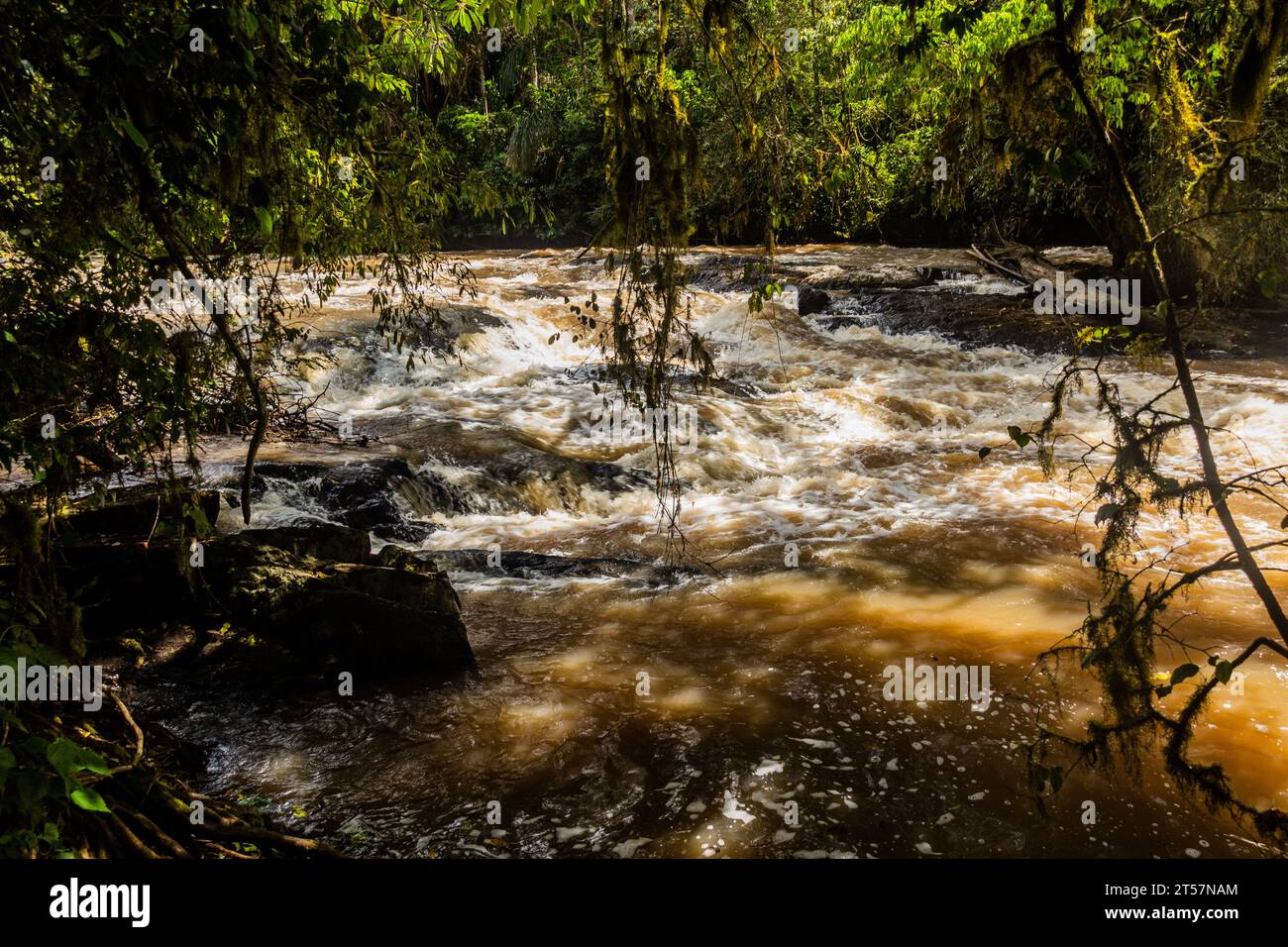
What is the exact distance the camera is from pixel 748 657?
4.75 meters

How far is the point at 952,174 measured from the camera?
3.31 m

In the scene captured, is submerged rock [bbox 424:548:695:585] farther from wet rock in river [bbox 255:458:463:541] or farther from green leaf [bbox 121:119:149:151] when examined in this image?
green leaf [bbox 121:119:149:151]

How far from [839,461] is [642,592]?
14.0 ft

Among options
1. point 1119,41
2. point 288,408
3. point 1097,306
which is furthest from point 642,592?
point 1097,306

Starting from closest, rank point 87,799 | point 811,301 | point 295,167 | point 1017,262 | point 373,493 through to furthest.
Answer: point 87,799 < point 295,167 < point 373,493 < point 811,301 < point 1017,262

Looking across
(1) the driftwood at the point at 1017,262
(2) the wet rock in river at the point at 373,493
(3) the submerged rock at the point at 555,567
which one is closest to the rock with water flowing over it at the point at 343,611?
(3) the submerged rock at the point at 555,567

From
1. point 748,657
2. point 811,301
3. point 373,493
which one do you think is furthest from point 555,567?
point 811,301

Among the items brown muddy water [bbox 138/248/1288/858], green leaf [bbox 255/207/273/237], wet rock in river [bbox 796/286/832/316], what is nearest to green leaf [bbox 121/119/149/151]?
green leaf [bbox 255/207/273/237]

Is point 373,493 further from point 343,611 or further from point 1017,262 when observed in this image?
point 1017,262

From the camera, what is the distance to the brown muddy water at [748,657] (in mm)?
3271

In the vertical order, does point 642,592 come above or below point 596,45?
below

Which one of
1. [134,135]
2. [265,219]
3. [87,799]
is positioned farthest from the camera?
[265,219]

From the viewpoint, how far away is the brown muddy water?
129 inches
